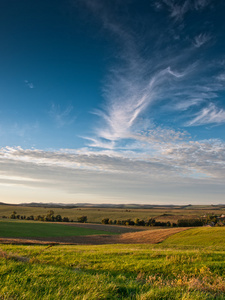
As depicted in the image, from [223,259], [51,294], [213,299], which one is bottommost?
[223,259]

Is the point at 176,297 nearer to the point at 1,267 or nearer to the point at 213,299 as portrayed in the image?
the point at 213,299

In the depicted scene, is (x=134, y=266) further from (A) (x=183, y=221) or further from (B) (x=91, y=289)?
(A) (x=183, y=221)

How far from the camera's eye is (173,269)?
373 inches

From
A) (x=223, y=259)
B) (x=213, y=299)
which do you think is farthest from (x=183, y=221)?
(x=213, y=299)

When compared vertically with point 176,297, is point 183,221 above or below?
below

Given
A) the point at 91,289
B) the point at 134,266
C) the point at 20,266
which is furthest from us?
the point at 134,266

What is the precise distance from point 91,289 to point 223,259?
9.96m

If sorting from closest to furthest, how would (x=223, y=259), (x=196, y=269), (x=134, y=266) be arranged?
(x=196, y=269) < (x=134, y=266) < (x=223, y=259)

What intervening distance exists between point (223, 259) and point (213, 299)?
8.01m

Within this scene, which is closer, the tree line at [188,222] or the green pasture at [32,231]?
the green pasture at [32,231]

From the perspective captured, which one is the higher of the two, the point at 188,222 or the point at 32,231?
the point at 188,222

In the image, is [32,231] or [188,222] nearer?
[32,231]

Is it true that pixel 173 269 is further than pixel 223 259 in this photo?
No

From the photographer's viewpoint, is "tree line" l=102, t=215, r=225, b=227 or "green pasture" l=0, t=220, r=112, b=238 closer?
"green pasture" l=0, t=220, r=112, b=238
